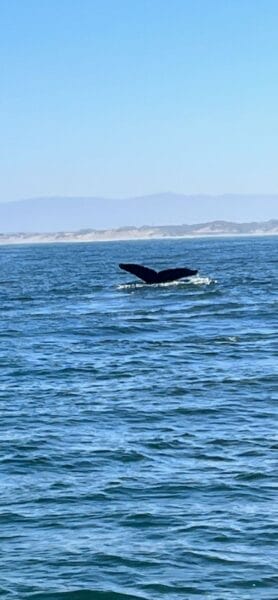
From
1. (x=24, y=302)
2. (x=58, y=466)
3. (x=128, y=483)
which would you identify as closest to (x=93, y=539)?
(x=128, y=483)

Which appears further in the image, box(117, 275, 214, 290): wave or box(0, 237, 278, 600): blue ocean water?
box(117, 275, 214, 290): wave

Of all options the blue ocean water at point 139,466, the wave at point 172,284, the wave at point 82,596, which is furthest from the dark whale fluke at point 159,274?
the wave at point 82,596

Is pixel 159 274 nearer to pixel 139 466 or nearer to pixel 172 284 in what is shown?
pixel 172 284

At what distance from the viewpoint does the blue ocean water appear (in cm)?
1146

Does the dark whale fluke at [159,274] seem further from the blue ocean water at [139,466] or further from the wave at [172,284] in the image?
the blue ocean water at [139,466]

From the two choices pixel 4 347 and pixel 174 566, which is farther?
pixel 4 347

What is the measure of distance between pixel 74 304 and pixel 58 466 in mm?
A: 29308

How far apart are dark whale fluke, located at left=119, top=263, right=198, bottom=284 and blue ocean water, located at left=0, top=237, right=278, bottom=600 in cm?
1761

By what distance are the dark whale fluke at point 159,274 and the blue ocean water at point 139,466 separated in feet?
57.8

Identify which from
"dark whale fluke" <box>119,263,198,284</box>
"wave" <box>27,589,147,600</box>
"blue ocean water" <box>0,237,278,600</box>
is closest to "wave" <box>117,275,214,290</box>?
"dark whale fluke" <box>119,263,198,284</box>

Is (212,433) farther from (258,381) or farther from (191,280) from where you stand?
(191,280)

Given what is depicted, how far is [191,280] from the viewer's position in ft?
179

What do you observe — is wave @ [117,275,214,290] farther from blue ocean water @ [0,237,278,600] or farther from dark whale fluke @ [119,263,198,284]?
blue ocean water @ [0,237,278,600]

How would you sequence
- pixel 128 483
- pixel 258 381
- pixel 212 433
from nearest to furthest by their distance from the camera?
1. pixel 128 483
2. pixel 212 433
3. pixel 258 381
